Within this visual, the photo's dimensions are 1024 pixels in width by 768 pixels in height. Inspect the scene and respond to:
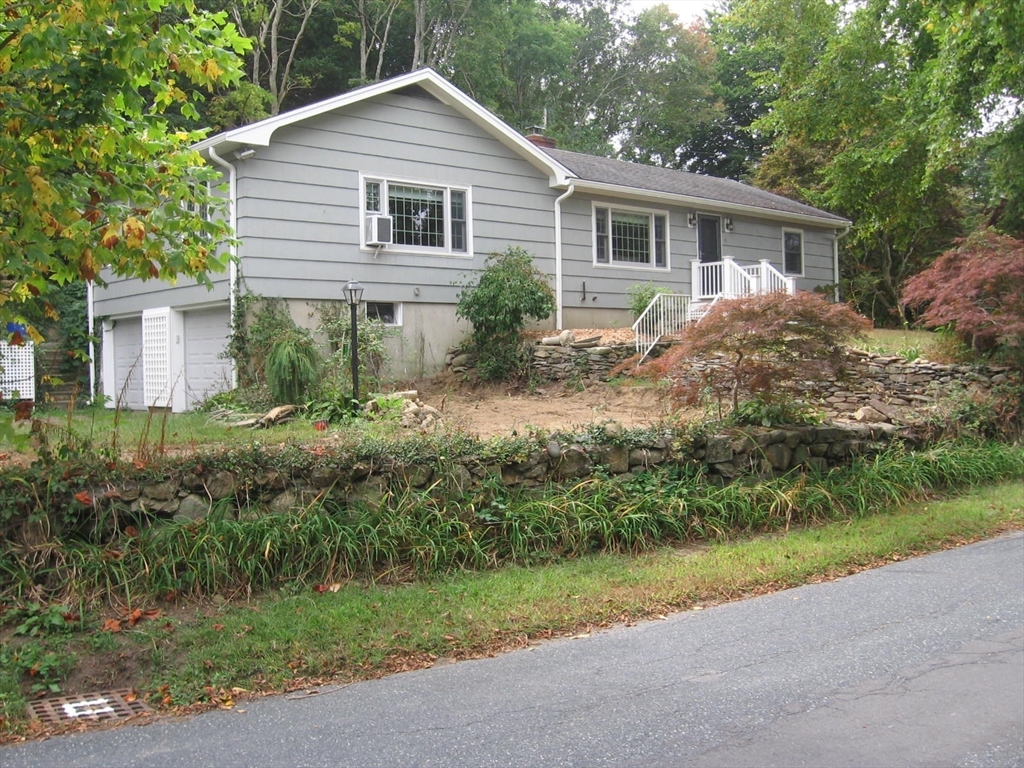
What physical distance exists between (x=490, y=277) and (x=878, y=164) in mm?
9913

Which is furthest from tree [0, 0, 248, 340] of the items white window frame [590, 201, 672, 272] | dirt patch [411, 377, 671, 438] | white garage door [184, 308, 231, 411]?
white window frame [590, 201, 672, 272]

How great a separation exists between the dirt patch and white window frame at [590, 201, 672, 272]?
184 inches

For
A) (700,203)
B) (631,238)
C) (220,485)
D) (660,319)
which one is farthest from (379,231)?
(220,485)

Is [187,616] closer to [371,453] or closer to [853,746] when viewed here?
[371,453]

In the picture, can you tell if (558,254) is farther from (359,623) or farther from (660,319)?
(359,623)

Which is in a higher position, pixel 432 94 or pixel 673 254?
pixel 432 94

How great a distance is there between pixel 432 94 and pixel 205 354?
21.1 feet

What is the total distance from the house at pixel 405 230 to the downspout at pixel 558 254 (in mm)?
33

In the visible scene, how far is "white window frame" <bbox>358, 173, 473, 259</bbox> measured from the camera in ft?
51.4

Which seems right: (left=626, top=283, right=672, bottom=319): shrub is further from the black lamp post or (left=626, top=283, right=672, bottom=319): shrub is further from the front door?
the black lamp post

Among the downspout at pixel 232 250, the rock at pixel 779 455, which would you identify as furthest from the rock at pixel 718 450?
the downspout at pixel 232 250

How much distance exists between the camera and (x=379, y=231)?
15.4m

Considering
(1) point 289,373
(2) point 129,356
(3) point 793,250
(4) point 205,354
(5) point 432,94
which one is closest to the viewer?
(1) point 289,373

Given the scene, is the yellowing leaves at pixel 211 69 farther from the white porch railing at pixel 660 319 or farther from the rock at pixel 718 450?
the white porch railing at pixel 660 319
